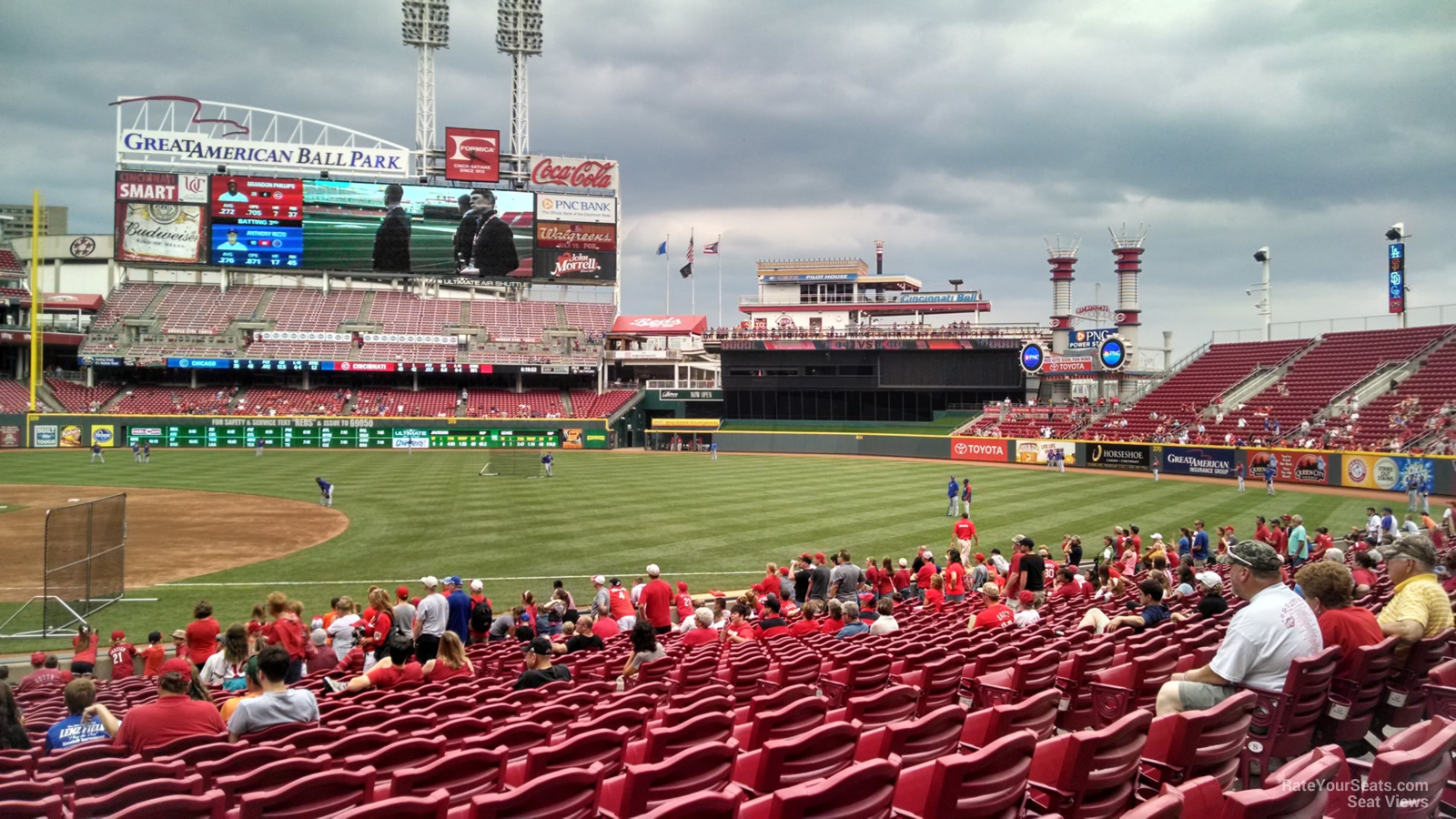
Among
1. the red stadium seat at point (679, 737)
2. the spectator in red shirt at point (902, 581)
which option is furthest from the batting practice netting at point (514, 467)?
the red stadium seat at point (679, 737)

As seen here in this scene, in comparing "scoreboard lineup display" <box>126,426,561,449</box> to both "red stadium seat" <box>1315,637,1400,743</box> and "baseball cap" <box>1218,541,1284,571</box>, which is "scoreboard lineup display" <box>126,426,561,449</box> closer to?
"red stadium seat" <box>1315,637,1400,743</box>

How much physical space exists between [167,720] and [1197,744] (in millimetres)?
6420

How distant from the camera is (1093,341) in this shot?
60375mm

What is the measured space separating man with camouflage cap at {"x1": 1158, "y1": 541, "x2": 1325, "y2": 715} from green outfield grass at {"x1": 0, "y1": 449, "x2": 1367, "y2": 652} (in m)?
15.3

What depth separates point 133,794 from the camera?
413cm

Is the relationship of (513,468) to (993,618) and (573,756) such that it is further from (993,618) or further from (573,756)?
(573,756)

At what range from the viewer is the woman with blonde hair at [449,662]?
866 centimetres

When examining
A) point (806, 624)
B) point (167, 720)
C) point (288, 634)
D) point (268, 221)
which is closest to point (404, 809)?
point (167, 720)

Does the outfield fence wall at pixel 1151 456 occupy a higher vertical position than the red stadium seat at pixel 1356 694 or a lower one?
lower

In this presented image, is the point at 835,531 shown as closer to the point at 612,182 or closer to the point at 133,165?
the point at 612,182

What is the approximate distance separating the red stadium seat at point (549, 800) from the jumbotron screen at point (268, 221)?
254 ft

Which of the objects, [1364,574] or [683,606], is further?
[683,606]

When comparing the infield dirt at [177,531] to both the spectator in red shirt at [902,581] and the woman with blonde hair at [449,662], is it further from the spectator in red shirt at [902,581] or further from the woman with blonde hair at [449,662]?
the spectator in red shirt at [902,581]

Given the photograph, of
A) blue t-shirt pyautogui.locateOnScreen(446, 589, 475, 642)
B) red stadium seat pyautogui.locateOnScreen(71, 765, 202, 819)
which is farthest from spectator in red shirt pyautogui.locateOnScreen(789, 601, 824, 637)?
red stadium seat pyautogui.locateOnScreen(71, 765, 202, 819)
